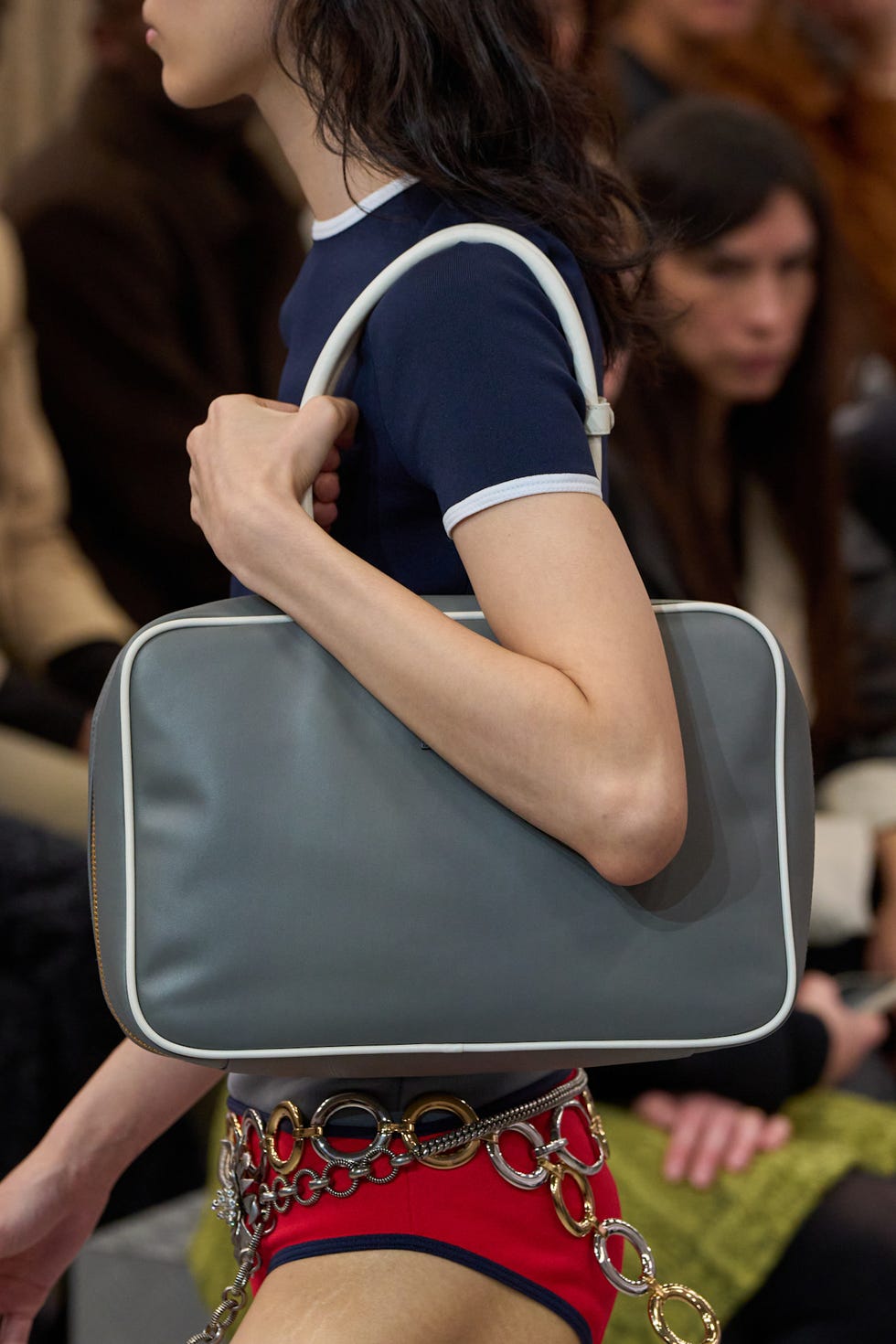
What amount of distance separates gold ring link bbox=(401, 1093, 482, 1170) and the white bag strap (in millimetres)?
284

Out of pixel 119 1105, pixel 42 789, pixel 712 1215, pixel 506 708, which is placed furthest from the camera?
pixel 42 789

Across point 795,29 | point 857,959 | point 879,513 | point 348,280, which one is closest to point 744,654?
point 348,280

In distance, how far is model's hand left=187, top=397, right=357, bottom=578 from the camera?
68cm

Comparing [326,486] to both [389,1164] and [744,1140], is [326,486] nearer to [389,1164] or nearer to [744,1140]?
[389,1164]

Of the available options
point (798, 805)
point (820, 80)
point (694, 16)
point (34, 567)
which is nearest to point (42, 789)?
point (34, 567)

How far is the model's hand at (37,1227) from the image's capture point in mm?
845

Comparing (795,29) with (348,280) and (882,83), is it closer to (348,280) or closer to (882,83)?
(882,83)

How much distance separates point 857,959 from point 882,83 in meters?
2.06

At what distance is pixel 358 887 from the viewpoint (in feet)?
2.18

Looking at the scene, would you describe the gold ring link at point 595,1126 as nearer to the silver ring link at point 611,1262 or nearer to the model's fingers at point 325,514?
the silver ring link at point 611,1262

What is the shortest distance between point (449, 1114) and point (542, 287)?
39 cm

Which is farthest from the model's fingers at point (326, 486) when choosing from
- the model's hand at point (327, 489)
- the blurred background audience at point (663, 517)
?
the blurred background audience at point (663, 517)

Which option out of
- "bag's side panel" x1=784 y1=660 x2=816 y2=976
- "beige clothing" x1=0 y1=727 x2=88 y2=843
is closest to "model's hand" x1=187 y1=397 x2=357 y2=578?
"bag's side panel" x1=784 y1=660 x2=816 y2=976

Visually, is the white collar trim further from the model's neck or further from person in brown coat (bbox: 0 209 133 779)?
person in brown coat (bbox: 0 209 133 779)
